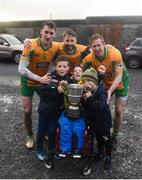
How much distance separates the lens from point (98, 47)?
16.8ft

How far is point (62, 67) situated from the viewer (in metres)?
4.94

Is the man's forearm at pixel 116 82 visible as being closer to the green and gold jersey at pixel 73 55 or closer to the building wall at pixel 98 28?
the green and gold jersey at pixel 73 55

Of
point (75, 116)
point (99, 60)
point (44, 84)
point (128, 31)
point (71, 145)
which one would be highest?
point (128, 31)

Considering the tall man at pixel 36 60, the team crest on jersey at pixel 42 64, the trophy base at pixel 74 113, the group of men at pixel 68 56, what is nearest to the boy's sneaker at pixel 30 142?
the tall man at pixel 36 60

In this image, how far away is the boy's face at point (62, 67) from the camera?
4.94m

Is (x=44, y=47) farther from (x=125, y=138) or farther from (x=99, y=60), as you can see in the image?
(x=125, y=138)

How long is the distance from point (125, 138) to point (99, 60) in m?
1.85

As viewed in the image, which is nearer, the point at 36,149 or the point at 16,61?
the point at 36,149

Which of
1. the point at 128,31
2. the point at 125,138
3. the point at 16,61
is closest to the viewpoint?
the point at 125,138

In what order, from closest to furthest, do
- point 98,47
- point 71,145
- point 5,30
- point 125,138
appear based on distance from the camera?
1. point 71,145
2. point 98,47
3. point 125,138
4. point 5,30

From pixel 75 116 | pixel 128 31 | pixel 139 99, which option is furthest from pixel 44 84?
pixel 128 31

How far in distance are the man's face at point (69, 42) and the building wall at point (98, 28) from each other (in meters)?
15.4

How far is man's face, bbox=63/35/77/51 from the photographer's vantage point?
5.15 meters

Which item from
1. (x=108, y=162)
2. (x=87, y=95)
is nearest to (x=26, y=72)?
(x=87, y=95)
